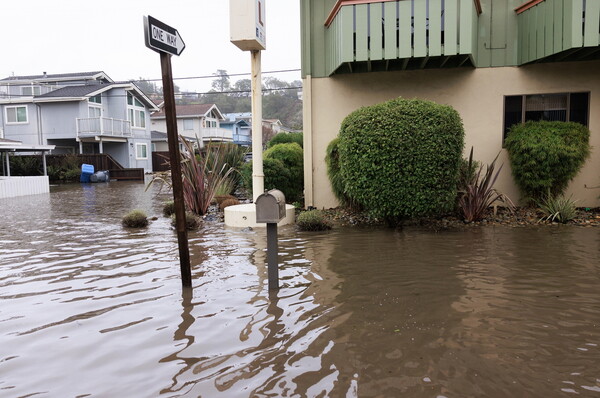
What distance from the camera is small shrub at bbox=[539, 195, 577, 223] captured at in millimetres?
8930

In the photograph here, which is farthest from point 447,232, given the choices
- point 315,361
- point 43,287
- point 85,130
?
point 85,130

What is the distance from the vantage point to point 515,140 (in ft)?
32.1

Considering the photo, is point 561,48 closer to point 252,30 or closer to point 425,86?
point 425,86

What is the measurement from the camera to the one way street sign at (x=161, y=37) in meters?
4.36

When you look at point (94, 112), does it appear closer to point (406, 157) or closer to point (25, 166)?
point (25, 166)

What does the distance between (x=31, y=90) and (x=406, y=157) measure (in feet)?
147

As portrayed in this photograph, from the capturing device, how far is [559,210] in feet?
29.4

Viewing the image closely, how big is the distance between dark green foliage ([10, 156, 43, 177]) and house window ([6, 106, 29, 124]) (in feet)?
19.6

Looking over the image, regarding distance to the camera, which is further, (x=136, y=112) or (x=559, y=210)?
(x=136, y=112)

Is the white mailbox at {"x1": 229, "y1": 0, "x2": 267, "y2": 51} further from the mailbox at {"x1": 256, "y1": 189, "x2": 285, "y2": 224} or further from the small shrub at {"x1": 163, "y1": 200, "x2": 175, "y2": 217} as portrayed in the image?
the mailbox at {"x1": 256, "y1": 189, "x2": 285, "y2": 224}

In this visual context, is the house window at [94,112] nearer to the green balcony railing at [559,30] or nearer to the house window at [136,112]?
the house window at [136,112]

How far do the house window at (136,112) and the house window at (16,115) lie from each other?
7228mm

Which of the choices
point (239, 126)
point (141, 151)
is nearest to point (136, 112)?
point (141, 151)

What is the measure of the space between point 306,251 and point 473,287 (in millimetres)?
2617
